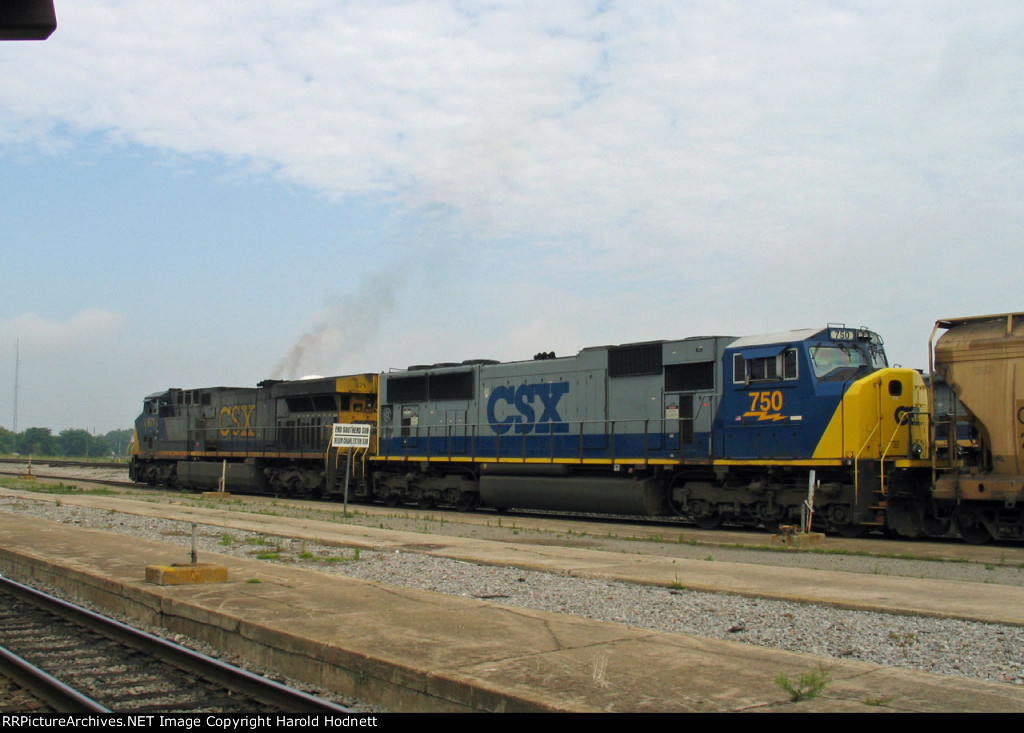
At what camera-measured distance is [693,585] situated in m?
10.5

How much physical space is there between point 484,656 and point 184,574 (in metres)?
4.66

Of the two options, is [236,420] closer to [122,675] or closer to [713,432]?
[713,432]

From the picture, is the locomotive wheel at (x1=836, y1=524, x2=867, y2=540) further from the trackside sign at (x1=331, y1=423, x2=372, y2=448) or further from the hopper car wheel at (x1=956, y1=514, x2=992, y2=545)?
the trackside sign at (x1=331, y1=423, x2=372, y2=448)

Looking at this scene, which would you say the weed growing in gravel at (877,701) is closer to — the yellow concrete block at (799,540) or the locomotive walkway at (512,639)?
the locomotive walkway at (512,639)

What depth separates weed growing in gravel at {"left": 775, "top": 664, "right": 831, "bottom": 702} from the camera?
5422mm

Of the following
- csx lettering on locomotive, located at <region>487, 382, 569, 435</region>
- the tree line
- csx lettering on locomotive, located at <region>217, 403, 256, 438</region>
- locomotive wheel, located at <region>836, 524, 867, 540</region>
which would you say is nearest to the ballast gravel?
locomotive wheel, located at <region>836, 524, 867, 540</region>

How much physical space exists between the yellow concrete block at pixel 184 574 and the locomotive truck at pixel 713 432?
10.7m

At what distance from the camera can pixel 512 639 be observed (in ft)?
23.3

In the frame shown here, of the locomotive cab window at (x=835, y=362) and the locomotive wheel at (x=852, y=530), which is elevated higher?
the locomotive cab window at (x=835, y=362)

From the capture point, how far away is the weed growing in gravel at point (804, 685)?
5.42 metres

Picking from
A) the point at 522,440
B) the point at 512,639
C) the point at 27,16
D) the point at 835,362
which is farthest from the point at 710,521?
the point at 27,16

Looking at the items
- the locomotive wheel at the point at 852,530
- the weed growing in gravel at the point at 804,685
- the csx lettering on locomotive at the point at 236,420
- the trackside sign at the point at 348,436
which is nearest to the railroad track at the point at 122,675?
the weed growing in gravel at the point at 804,685

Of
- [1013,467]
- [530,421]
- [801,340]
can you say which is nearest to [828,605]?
[1013,467]
